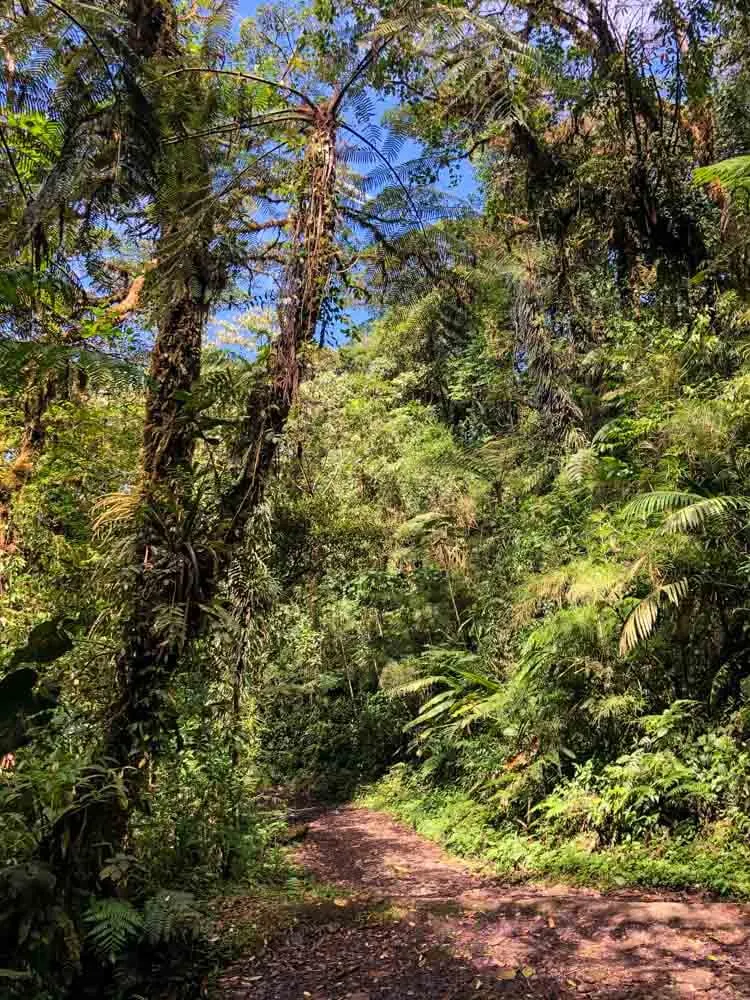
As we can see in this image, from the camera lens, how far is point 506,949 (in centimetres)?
353

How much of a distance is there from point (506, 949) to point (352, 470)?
9792 millimetres

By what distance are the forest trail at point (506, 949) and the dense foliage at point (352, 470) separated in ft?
1.59

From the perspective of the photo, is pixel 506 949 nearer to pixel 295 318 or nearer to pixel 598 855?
pixel 598 855

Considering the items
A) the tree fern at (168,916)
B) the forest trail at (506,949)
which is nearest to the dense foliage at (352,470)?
the tree fern at (168,916)

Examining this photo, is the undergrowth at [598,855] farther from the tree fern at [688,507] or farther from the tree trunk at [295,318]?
the tree trunk at [295,318]

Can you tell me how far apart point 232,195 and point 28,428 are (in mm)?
4741

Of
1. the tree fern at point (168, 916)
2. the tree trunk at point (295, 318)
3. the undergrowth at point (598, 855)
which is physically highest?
the tree trunk at point (295, 318)

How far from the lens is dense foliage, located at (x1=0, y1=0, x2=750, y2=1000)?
311 centimetres

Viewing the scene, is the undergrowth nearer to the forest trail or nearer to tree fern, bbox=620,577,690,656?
the forest trail

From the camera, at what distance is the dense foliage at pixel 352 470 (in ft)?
10.2

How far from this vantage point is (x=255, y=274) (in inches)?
197

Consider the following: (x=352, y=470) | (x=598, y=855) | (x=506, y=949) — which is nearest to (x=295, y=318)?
(x=506, y=949)

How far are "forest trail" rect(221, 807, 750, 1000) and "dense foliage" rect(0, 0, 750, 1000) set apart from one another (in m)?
0.49

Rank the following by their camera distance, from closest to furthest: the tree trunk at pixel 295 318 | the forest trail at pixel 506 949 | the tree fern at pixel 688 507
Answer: the forest trail at pixel 506 949 → the tree trunk at pixel 295 318 → the tree fern at pixel 688 507
